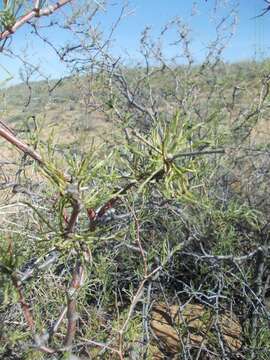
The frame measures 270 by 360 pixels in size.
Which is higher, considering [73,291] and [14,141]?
[14,141]

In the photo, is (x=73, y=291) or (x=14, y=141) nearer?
(x=14, y=141)

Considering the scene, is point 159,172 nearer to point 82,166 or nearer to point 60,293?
point 82,166

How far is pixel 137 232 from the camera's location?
958mm

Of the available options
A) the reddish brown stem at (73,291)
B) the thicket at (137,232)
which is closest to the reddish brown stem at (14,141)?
the thicket at (137,232)

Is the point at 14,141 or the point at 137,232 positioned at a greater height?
the point at 14,141

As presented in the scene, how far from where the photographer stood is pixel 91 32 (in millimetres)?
3236

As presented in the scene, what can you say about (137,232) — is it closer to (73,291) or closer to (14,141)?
(73,291)

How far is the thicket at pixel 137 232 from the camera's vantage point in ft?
2.29

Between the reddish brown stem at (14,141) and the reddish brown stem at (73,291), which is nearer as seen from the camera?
the reddish brown stem at (14,141)

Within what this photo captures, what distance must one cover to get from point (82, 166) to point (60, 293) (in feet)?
3.56

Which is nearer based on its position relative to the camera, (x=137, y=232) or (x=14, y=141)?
(x=14, y=141)

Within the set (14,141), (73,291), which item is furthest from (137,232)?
(14,141)

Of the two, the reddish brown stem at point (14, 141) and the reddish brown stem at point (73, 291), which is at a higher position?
the reddish brown stem at point (14, 141)

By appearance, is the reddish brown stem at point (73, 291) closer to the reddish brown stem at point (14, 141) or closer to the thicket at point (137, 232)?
the thicket at point (137, 232)
